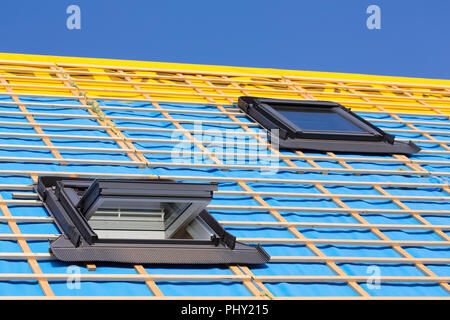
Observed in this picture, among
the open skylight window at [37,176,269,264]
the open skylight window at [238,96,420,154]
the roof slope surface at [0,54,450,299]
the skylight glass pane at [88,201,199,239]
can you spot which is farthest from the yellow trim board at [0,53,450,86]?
the skylight glass pane at [88,201,199,239]

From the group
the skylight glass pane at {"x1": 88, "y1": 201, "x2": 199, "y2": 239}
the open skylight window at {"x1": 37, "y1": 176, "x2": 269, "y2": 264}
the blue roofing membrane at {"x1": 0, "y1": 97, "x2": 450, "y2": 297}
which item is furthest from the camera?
the skylight glass pane at {"x1": 88, "y1": 201, "x2": 199, "y2": 239}

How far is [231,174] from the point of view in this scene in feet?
25.0

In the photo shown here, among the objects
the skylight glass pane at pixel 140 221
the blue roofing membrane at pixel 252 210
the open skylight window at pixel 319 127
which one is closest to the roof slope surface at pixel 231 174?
the blue roofing membrane at pixel 252 210

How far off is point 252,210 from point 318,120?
2530 mm

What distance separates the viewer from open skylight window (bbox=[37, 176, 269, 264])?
562cm

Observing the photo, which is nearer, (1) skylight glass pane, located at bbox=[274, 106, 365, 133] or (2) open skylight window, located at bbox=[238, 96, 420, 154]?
(2) open skylight window, located at bbox=[238, 96, 420, 154]

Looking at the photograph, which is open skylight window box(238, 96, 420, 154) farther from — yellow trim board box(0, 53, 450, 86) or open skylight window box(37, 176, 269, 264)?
Result: open skylight window box(37, 176, 269, 264)

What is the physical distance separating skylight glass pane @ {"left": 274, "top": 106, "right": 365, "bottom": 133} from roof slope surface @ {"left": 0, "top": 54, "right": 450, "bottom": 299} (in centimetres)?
46

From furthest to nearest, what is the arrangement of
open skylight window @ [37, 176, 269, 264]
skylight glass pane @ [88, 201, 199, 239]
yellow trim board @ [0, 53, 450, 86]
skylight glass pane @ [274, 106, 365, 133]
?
yellow trim board @ [0, 53, 450, 86] → skylight glass pane @ [274, 106, 365, 133] → skylight glass pane @ [88, 201, 199, 239] → open skylight window @ [37, 176, 269, 264]

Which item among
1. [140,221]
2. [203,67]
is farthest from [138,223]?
[203,67]

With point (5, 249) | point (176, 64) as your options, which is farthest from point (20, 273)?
point (176, 64)

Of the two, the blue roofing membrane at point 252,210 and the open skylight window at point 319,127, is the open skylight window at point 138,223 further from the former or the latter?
the open skylight window at point 319,127

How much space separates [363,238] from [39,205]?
2690 mm

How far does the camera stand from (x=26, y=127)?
310 inches
